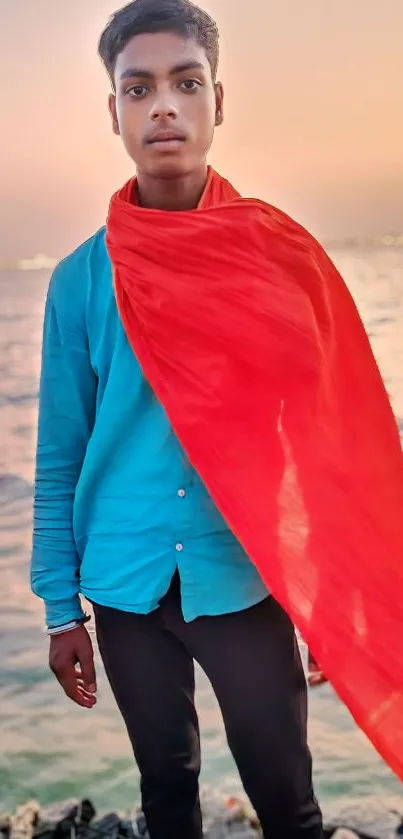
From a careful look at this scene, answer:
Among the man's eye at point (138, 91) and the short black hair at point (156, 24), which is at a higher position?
the short black hair at point (156, 24)

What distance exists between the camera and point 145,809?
45.2 inches

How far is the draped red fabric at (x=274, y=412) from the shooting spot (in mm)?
1058

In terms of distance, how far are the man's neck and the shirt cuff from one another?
1.71 ft

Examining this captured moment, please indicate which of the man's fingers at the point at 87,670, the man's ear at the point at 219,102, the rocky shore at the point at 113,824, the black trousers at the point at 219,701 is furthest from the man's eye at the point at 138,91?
the rocky shore at the point at 113,824

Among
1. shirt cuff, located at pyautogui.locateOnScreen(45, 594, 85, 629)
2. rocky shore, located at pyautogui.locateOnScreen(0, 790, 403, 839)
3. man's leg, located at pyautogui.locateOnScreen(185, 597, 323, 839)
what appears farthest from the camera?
rocky shore, located at pyautogui.locateOnScreen(0, 790, 403, 839)

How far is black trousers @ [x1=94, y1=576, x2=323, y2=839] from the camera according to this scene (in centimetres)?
105

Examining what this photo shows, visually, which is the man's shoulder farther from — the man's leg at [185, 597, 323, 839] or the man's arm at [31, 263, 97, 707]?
the man's leg at [185, 597, 323, 839]

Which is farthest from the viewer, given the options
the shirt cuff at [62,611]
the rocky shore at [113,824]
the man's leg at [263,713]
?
the rocky shore at [113,824]

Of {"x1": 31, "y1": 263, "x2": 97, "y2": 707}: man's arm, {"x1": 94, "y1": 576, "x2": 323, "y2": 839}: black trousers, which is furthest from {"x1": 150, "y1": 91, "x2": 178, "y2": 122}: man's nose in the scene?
{"x1": 94, "y1": 576, "x2": 323, "y2": 839}: black trousers

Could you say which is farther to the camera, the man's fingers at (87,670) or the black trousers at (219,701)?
the man's fingers at (87,670)

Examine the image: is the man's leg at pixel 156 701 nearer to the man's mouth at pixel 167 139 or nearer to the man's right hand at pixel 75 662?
the man's right hand at pixel 75 662

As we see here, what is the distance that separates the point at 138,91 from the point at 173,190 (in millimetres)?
127

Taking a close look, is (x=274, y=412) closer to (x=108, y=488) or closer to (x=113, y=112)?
(x=108, y=488)

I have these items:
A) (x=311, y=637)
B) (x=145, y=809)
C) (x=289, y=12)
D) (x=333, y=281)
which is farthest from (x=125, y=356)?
(x=289, y=12)
